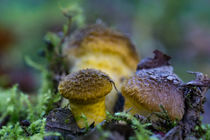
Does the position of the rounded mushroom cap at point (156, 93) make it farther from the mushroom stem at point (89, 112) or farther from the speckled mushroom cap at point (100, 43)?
Result: the speckled mushroom cap at point (100, 43)

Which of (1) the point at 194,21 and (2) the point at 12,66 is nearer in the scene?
(2) the point at 12,66

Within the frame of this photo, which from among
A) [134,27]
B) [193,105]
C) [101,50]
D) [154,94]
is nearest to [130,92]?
[154,94]

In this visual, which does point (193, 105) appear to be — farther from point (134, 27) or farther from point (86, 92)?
point (134, 27)

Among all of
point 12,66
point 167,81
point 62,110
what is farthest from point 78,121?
point 12,66

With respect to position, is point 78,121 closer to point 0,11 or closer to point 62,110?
point 62,110

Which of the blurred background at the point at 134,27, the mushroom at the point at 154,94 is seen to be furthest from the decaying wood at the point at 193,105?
the blurred background at the point at 134,27

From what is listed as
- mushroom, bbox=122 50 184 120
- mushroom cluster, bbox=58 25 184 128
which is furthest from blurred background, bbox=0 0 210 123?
mushroom, bbox=122 50 184 120
